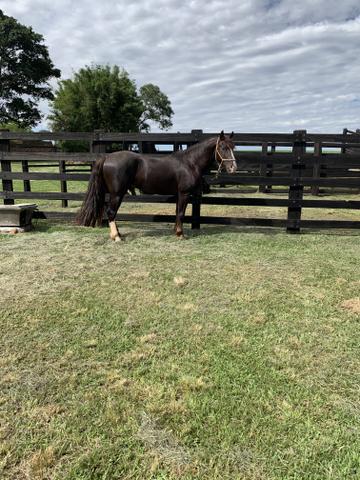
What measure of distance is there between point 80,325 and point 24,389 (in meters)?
0.82

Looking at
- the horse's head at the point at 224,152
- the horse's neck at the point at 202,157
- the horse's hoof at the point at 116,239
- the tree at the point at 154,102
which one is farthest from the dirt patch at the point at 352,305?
the tree at the point at 154,102

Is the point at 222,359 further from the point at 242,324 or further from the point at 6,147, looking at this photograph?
the point at 6,147

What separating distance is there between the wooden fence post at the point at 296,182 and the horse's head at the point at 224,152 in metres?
1.33

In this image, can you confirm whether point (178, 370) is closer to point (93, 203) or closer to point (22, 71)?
point (93, 203)

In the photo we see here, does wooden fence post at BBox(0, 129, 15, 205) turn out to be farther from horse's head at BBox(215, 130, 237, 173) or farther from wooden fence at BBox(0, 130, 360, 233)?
horse's head at BBox(215, 130, 237, 173)

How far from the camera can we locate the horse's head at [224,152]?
217 inches

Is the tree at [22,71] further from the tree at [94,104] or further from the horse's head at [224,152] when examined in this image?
the horse's head at [224,152]

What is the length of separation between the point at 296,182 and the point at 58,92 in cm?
3376

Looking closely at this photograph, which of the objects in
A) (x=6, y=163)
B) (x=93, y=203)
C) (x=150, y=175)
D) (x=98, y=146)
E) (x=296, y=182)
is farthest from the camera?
(x=6, y=163)

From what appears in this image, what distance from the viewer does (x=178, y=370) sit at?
233 centimetres

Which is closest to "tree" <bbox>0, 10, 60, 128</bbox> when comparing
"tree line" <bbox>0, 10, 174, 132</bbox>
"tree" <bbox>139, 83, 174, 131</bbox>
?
"tree line" <bbox>0, 10, 174, 132</bbox>

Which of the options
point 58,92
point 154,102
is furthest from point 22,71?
point 154,102

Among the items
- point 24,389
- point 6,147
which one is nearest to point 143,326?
point 24,389

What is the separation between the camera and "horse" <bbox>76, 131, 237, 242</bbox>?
5.61 m
